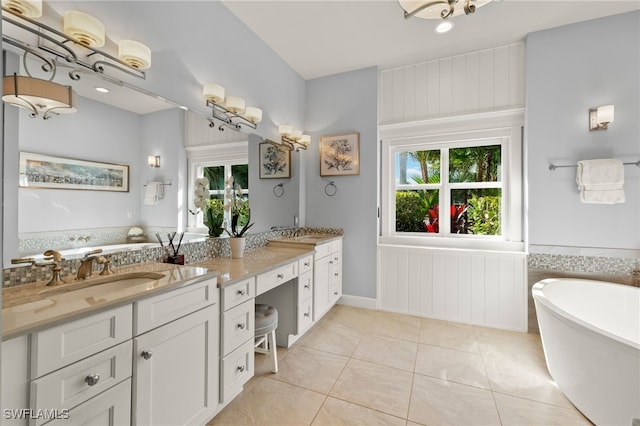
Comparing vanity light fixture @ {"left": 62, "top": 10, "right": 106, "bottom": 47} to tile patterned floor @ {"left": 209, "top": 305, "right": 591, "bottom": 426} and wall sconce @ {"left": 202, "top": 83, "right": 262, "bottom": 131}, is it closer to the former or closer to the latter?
wall sconce @ {"left": 202, "top": 83, "right": 262, "bottom": 131}

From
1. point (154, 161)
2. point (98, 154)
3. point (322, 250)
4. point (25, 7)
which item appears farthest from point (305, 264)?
point (25, 7)

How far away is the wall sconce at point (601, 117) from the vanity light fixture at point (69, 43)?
11.4 feet

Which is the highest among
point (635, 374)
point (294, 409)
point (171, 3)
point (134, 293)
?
point (171, 3)

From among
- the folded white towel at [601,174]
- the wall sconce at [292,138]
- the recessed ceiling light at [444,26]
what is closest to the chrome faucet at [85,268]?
the wall sconce at [292,138]

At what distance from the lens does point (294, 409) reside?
6.12ft

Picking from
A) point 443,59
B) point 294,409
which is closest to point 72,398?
point 294,409

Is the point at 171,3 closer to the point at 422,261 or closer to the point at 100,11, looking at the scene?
the point at 100,11

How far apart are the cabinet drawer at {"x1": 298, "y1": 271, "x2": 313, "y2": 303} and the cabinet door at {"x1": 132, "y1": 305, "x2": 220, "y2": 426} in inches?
36.6

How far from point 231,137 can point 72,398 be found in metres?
1.99

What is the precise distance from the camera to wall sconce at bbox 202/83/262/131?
223 cm

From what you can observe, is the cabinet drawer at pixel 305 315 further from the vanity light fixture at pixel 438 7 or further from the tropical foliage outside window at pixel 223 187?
the vanity light fixture at pixel 438 7

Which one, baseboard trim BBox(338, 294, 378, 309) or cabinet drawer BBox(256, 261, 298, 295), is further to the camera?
baseboard trim BBox(338, 294, 378, 309)

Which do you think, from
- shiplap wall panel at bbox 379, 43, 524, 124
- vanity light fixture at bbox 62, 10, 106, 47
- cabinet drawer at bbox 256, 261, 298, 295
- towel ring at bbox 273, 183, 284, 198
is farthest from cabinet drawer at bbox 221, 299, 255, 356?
shiplap wall panel at bbox 379, 43, 524, 124

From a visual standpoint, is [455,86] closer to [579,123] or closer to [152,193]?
[579,123]
